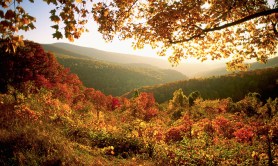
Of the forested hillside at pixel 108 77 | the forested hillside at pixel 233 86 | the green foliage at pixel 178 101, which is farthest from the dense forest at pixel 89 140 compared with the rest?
the forested hillside at pixel 108 77

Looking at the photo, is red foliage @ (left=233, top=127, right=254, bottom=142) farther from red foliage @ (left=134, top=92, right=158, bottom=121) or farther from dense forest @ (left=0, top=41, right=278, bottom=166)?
red foliage @ (left=134, top=92, right=158, bottom=121)

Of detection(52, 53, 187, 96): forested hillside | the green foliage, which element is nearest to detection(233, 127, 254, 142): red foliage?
the green foliage

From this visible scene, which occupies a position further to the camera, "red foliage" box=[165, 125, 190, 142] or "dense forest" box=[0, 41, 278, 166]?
"red foliage" box=[165, 125, 190, 142]

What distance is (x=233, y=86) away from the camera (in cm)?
5466

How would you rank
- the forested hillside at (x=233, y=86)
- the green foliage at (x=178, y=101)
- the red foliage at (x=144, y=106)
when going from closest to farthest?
1. the red foliage at (x=144, y=106)
2. the green foliage at (x=178, y=101)
3. the forested hillside at (x=233, y=86)

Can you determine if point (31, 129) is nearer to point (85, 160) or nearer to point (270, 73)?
point (85, 160)

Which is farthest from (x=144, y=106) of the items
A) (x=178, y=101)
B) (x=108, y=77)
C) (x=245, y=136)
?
(x=108, y=77)

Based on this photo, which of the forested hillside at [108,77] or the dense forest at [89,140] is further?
the forested hillside at [108,77]

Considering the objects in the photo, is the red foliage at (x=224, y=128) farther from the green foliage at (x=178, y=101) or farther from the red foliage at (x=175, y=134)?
the green foliage at (x=178, y=101)

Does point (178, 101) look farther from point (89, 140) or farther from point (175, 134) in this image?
point (89, 140)

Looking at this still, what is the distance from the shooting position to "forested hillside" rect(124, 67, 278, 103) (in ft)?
164

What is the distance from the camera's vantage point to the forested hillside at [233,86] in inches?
1967

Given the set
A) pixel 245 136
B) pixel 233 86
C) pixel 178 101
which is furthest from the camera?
pixel 233 86

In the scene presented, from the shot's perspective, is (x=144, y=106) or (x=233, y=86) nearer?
(x=144, y=106)
